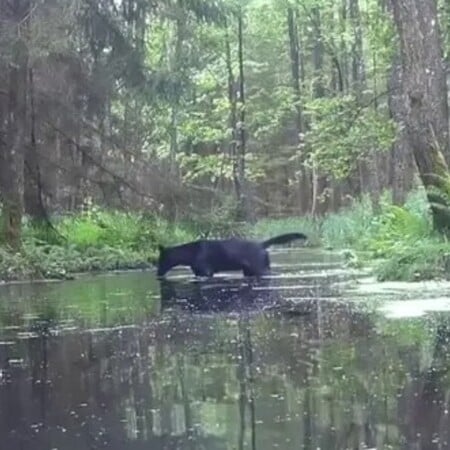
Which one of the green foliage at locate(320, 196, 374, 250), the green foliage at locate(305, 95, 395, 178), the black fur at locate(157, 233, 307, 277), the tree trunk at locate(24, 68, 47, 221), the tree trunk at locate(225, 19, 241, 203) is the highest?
the tree trunk at locate(225, 19, 241, 203)

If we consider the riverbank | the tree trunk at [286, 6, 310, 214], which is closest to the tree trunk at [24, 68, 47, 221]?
the riverbank

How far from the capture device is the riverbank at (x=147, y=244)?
36.5 feet

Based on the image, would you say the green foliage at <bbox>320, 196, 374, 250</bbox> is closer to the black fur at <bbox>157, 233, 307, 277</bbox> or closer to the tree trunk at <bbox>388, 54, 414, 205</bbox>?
the tree trunk at <bbox>388, 54, 414, 205</bbox>

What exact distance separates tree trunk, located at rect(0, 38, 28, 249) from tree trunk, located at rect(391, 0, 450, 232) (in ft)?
19.5

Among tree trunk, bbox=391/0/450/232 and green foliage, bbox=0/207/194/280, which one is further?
green foliage, bbox=0/207/194/280

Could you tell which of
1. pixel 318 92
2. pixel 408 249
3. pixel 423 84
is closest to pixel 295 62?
pixel 318 92

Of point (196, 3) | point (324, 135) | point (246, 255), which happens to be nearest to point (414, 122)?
point (246, 255)

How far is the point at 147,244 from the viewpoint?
18094 mm

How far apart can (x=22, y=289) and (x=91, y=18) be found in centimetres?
606

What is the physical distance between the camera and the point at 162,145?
37.0 metres

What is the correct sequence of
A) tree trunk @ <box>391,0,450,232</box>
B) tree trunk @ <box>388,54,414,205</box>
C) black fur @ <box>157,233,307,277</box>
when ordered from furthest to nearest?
tree trunk @ <box>388,54,414,205</box> → black fur @ <box>157,233,307,277</box> → tree trunk @ <box>391,0,450,232</box>

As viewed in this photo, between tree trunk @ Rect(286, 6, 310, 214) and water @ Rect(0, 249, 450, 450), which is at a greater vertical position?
tree trunk @ Rect(286, 6, 310, 214)

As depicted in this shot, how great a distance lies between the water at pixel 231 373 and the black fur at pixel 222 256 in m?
3.99

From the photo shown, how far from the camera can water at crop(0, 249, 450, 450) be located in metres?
3.93
